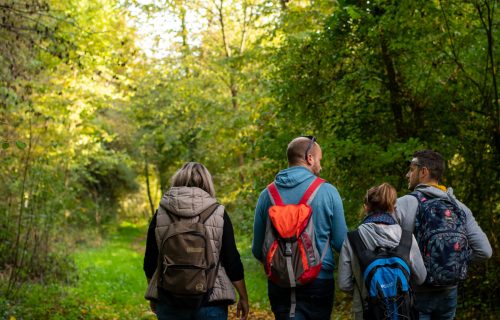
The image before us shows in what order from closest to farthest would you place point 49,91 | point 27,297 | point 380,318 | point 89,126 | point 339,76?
point 380,318 → point 339,76 → point 27,297 → point 49,91 → point 89,126

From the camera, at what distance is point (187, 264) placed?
3709 mm

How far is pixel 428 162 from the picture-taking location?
4.24 meters

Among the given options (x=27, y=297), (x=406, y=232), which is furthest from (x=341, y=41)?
(x=27, y=297)

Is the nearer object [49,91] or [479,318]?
[479,318]

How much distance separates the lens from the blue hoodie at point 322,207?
151 inches

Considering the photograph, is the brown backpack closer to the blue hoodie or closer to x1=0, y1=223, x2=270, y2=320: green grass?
the blue hoodie

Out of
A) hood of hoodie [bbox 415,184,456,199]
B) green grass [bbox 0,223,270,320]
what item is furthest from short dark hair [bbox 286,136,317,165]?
green grass [bbox 0,223,270,320]

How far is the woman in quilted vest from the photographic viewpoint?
12.2 ft

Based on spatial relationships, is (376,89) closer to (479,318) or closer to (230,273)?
(479,318)

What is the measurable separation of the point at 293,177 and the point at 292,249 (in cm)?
52

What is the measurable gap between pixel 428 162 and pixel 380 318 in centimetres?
129

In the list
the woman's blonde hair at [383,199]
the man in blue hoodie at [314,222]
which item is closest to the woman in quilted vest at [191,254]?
the man in blue hoodie at [314,222]

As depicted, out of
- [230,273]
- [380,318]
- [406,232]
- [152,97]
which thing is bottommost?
[380,318]

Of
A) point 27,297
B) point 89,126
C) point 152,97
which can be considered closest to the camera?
point 27,297
